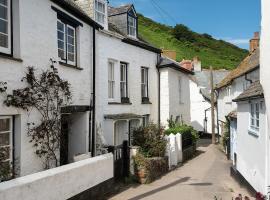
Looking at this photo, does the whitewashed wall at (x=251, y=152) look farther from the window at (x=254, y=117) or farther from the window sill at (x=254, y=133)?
the window at (x=254, y=117)

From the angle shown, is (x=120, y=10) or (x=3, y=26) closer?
(x=3, y=26)

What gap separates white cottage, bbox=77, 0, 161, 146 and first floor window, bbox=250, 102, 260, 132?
580 centimetres

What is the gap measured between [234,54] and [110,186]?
94585 mm

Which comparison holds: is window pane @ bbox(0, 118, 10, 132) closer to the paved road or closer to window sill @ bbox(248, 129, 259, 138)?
the paved road

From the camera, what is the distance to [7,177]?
8.37 metres

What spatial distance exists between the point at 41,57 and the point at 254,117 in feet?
23.9

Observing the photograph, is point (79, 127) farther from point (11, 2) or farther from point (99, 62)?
point (11, 2)

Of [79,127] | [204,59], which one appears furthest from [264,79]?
[204,59]

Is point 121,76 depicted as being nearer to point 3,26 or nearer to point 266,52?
point 3,26

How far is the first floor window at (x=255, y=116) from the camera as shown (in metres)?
11.4

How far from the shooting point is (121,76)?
57.8 ft

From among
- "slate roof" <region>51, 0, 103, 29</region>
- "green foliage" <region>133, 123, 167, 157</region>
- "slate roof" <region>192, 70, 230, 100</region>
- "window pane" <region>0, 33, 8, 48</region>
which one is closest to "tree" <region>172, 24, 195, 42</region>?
"slate roof" <region>192, 70, 230, 100</region>

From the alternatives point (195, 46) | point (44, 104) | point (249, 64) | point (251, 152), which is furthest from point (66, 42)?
point (195, 46)

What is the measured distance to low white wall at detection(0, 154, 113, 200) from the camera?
707 centimetres
